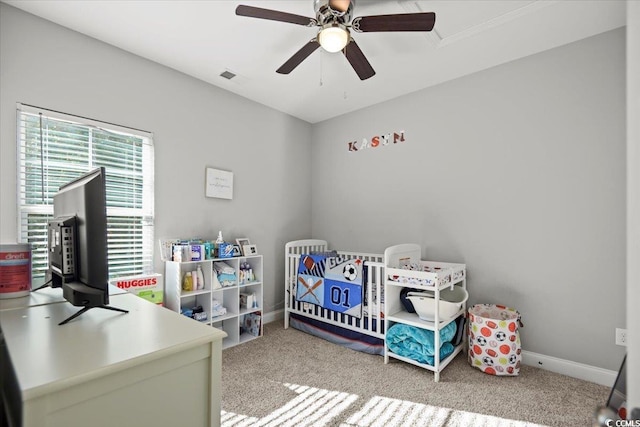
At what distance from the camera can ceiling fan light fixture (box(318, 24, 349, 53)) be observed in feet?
5.41

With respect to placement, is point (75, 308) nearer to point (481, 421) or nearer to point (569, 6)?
point (481, 421)

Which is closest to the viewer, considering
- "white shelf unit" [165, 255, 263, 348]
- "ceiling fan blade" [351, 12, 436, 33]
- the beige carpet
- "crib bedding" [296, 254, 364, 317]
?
"ceiling fan blade" [351, 12, 436, 33]

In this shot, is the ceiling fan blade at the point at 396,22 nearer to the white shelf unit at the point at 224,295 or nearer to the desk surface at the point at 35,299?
the desk surface at the point at 35,299

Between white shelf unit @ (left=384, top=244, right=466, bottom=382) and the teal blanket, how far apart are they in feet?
0.11

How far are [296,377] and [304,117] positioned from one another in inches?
114

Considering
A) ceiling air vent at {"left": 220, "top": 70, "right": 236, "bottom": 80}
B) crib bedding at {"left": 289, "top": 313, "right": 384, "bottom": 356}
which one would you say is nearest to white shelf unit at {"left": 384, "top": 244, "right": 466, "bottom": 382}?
crib bedding at {"left": 289, "top": 313, "right": 384, "bottom": 356}

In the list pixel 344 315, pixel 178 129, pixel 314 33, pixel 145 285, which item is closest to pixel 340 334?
pixel 344 315

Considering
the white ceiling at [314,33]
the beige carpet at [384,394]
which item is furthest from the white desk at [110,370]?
the white ceiling at [314,33]

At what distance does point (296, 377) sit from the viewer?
7.22 ft

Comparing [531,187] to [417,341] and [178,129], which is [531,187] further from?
[178,129]

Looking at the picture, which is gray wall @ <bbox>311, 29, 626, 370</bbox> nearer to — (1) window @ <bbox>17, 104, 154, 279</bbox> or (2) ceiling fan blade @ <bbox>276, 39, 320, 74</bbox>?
(2) ceiling fan blade @ <bbox>276, 39, 320, 74</bbox>

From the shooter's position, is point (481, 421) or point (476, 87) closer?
point (481, 421)

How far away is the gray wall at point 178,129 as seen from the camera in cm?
193

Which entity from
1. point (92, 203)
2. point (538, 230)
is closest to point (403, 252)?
point (538, 230)
